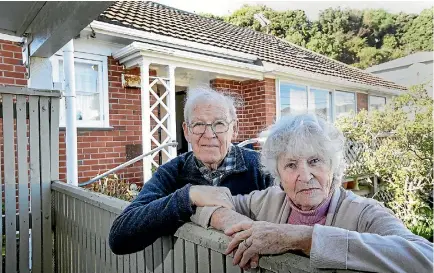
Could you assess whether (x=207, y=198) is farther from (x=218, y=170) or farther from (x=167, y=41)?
(x=167, y=41)

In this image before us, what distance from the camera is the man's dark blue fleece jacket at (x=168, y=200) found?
4.49 ft

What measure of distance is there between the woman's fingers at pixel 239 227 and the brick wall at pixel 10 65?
5.09 metres

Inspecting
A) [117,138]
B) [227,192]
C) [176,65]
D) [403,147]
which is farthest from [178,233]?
[403,147]

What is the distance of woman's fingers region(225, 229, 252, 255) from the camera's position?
1047mm

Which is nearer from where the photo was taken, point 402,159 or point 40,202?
point 40,202

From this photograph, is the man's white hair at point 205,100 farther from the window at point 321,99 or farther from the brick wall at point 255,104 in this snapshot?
the window at point 321,99

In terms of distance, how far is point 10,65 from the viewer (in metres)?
5.25

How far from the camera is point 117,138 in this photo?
653 cm

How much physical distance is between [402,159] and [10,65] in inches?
312

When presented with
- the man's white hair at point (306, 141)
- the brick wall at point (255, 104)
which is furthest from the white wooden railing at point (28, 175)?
the brick wall at point (255, 104)

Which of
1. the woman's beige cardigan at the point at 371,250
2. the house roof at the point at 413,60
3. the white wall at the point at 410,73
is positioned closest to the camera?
the woman's beige cardigan at the point at 371,250

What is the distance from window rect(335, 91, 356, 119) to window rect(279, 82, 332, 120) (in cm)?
62

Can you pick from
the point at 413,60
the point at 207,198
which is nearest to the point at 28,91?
the point at 207,198

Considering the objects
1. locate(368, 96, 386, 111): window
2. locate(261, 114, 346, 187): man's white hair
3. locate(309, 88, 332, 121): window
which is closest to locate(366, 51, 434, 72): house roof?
locate(368, 96, 386, 111): window
